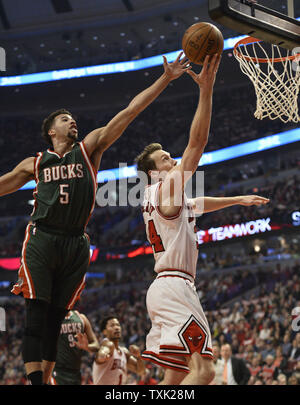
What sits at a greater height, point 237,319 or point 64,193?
point 237,319

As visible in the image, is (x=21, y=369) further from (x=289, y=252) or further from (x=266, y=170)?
(x=266, y=170)

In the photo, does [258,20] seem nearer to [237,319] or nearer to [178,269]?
[178,269]

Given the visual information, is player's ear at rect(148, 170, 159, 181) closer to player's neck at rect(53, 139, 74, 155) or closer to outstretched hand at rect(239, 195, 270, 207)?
player's neck at rect(53, 139, 74, 155)

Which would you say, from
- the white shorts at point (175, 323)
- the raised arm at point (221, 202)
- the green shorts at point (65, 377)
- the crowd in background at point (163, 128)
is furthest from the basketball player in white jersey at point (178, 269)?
the crowd in background at point (163, 128)

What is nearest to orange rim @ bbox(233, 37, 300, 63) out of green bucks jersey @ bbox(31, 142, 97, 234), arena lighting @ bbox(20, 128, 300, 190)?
green bucks jersey @ bbox(31, 142, 97, 234)

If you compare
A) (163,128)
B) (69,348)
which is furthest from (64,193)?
(163,128)

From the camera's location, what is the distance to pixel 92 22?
2786cm

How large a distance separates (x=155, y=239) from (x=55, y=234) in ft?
2.68

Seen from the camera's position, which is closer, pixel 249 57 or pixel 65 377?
pixel 65 377

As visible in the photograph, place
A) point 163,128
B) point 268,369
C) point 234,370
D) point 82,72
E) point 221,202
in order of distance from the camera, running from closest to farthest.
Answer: point 221,202 < point 234,370 < point 268,369 < point 82,72 < point 163,128

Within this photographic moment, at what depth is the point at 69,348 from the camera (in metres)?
6.52

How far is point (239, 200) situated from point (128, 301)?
695 inches

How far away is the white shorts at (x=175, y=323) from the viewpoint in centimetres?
383
